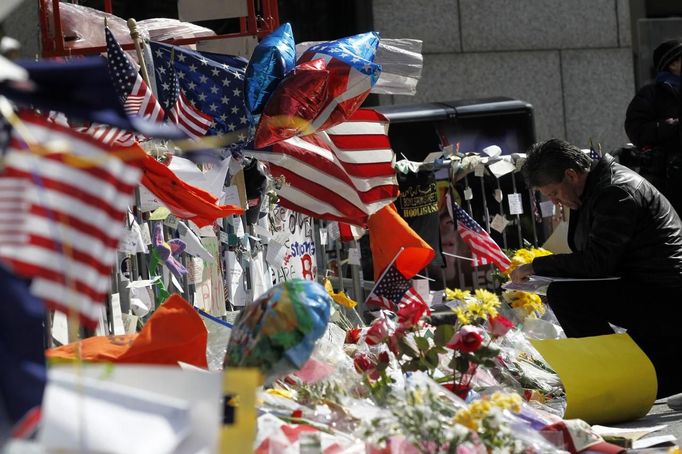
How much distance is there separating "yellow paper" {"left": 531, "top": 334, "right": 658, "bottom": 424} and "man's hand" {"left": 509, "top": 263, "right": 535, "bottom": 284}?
0.61 meters

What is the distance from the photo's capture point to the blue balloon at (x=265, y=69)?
6.18 meters

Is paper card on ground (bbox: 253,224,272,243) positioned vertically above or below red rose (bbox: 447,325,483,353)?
above

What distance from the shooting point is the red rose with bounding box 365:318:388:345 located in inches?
220

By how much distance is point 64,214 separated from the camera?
2623mm

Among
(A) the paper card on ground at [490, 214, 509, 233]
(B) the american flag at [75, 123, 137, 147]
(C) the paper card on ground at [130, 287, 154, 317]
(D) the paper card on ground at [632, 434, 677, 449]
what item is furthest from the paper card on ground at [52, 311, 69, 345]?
(A) the paper card on ground at [490, 214, 509, 233]

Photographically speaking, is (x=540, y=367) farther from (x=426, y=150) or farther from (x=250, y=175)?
(x=426, y=150)

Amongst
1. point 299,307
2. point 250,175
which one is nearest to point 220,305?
point 250,175

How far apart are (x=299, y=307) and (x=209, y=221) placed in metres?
2.22

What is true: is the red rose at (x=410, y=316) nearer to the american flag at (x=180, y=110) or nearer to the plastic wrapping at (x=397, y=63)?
the american flag at (x=180, y=110)

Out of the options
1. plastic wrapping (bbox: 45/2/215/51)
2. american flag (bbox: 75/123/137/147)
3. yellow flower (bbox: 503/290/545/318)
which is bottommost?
yellow flower (bbox: 503/290/545/318)

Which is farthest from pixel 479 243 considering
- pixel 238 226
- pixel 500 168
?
pixel 238 226

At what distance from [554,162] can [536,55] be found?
7176mm

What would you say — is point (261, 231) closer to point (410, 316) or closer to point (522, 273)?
point (522, 273)

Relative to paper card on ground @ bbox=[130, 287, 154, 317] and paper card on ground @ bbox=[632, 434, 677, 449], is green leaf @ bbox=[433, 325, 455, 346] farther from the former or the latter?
paper card on ground @ bbox=[130, 287, 154, 317]
